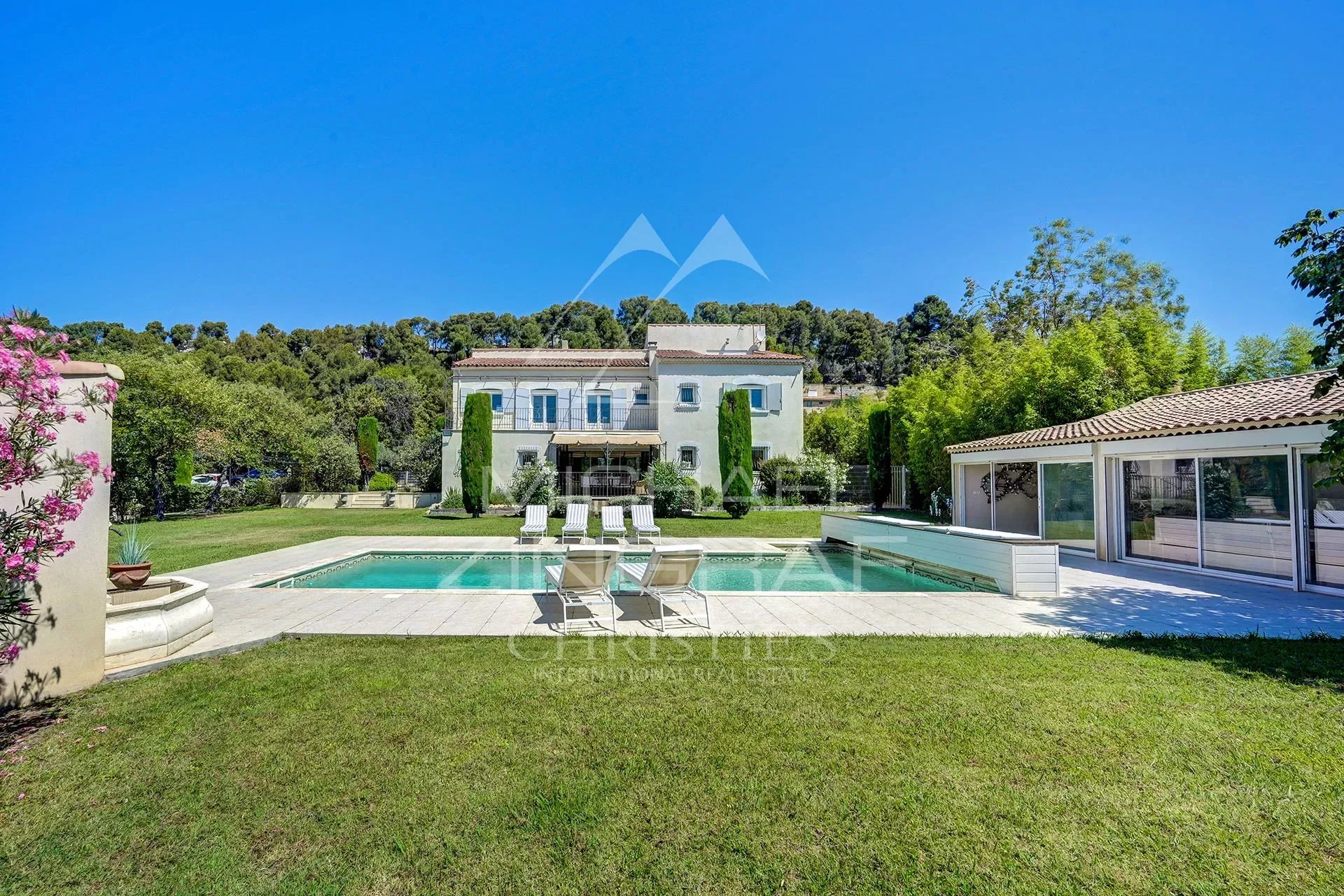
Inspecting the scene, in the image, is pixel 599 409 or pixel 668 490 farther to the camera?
pixel 599 409

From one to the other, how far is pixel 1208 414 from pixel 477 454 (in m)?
23.2

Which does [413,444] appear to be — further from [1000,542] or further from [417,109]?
[1000,542]

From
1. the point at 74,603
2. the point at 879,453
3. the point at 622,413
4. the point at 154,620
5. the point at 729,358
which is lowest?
the point at 154,620

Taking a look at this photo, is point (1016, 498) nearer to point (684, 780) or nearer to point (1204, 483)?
point (1204, 483)

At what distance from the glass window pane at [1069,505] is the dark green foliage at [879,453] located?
12150 millimetres

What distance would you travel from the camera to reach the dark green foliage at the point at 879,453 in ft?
87.3

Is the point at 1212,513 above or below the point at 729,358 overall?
below

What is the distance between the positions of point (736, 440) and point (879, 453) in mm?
7342

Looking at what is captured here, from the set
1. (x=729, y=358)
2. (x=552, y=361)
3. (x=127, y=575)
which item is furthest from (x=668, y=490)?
(x=127, y=575)

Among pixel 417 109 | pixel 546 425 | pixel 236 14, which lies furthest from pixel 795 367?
pixel 236 14

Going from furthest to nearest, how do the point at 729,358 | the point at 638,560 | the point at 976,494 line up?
the point at 729,358, the point at 976,494, the point at 638,560

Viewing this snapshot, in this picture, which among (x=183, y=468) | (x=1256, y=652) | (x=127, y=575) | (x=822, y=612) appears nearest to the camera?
(x=127, y=575)

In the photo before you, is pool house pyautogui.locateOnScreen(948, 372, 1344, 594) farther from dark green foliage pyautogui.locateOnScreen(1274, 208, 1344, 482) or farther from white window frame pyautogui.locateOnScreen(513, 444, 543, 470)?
white window frame pyautogui.locateOnScreen(513, 444, 543, 470)

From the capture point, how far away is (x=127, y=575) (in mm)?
6145
